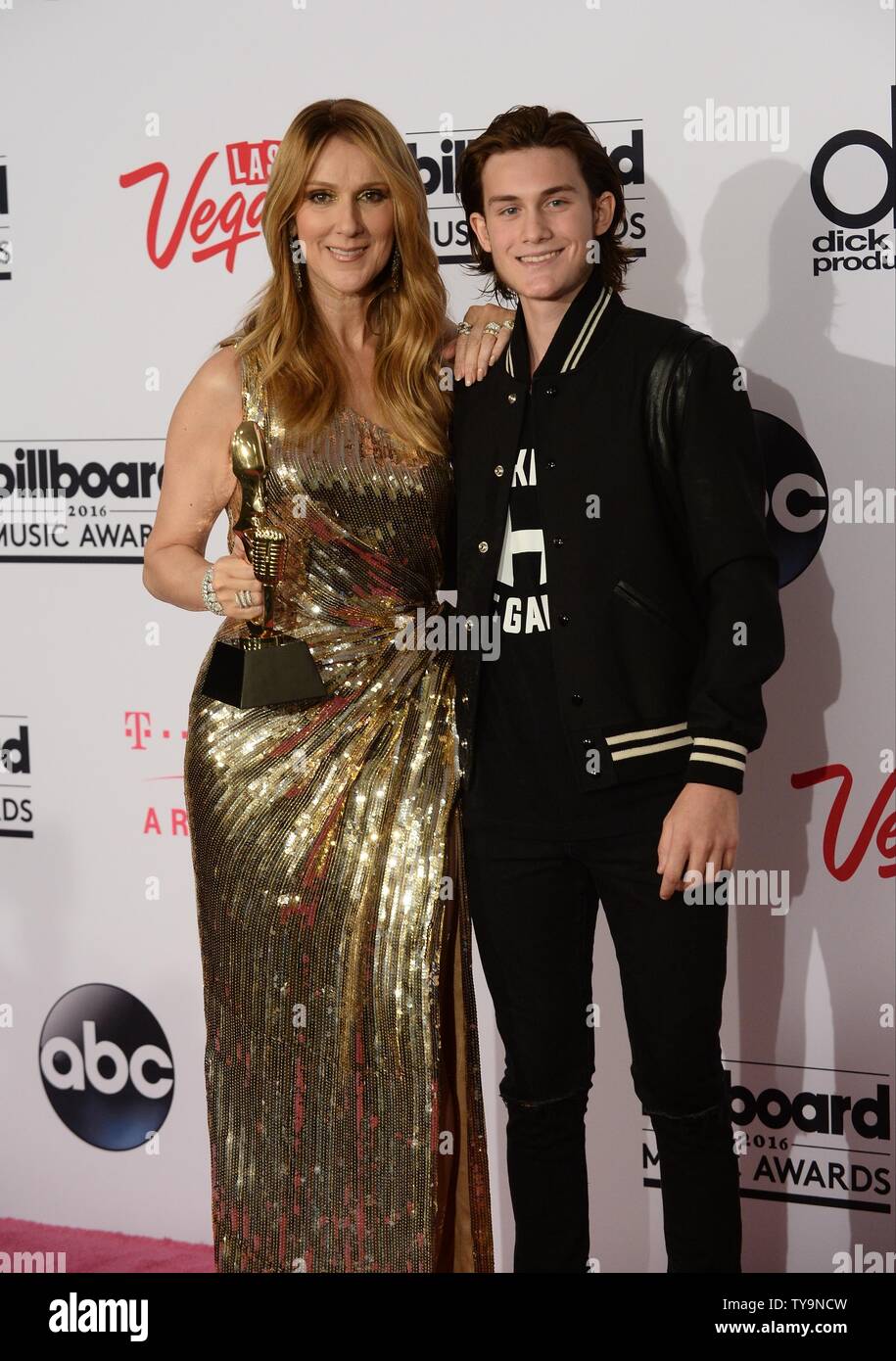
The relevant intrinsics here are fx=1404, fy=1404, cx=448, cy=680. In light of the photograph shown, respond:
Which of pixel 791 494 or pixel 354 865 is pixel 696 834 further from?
pixel 791 494

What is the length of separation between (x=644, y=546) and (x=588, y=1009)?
0.75 m

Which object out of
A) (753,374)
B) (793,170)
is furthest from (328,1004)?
(793,170)

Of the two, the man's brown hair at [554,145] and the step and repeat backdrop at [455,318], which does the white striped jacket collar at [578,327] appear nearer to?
the man's brown hair at [554,145]

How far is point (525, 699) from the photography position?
2.12 metres

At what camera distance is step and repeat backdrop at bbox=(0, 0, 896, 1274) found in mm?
2645

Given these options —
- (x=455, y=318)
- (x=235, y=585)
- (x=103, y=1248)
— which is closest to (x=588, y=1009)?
(x=235, y=585)

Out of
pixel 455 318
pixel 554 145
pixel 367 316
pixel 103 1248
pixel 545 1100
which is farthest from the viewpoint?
pixel 103 1248

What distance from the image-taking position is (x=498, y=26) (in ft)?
9.04

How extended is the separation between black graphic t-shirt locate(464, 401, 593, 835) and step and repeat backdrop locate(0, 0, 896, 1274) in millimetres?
812

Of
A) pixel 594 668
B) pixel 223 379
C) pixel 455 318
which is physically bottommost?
pixel 594 668

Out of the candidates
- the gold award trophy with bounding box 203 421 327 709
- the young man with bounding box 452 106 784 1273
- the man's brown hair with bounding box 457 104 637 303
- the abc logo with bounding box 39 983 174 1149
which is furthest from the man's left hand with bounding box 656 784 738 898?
the abc logo with bounding box 39 983 174 1149

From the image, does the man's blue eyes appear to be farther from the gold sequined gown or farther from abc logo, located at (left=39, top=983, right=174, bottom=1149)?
abc logo, located at (left=39, top=983, right=174, bottom=1149)
